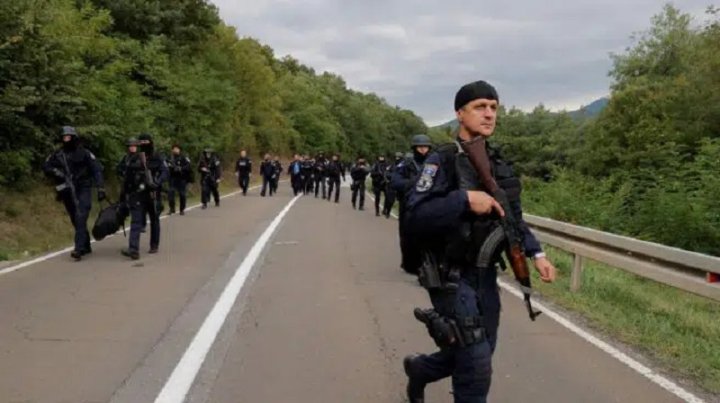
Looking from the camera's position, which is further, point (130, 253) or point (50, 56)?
point (50, 56)

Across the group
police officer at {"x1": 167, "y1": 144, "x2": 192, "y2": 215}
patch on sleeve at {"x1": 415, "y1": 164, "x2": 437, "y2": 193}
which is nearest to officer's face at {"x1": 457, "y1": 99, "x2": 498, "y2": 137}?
patch on sleeve at {"x1": 415, "y1": 164, "x2": 437, "y2": 193}

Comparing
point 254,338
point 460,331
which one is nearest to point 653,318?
point 254,338

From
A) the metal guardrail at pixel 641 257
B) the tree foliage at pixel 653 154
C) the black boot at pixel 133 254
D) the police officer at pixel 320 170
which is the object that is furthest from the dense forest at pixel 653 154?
the police officer at pixel 320 170

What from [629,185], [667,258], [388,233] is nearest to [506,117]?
[629,185]

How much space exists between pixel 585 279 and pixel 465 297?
7.21 meters

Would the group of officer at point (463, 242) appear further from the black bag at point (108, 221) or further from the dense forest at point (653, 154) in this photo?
the black bag at point (108, 221)

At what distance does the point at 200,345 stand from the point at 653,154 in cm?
3615

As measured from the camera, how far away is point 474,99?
357 centimetres

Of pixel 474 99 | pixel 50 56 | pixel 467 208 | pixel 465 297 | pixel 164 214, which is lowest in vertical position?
pixel 164 214

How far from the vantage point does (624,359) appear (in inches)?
231

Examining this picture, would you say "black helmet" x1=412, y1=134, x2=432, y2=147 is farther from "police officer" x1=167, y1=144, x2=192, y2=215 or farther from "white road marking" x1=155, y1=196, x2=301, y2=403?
"police officer" x1=167, y1=144, x2=192, y2=215

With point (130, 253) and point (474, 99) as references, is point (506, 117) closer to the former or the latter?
point (130, 253)

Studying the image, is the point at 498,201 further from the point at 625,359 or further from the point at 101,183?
the point at 101,183

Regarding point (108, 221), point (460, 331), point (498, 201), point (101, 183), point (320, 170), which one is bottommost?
point (320, 170)
